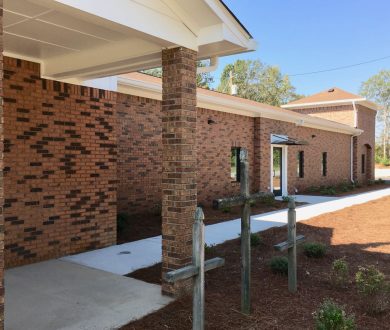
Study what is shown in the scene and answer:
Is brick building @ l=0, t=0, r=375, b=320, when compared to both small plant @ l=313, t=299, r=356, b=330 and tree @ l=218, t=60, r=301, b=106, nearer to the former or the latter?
small plant @ l=313, t=299, r=356, b=330

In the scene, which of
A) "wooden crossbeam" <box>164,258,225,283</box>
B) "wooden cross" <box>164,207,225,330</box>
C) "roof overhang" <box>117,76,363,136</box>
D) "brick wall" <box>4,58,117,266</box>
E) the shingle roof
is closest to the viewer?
"wooden crossbeam" <box>164,258,225,283</box>

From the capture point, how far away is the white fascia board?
3887 mm

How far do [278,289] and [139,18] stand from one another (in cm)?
391

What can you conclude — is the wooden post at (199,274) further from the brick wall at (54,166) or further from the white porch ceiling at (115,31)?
the brick wall at (54,166)

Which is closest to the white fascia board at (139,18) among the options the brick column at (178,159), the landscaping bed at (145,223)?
the brick column at (178,159)

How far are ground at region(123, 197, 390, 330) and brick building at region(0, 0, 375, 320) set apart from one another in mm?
680

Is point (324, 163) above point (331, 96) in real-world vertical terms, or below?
below

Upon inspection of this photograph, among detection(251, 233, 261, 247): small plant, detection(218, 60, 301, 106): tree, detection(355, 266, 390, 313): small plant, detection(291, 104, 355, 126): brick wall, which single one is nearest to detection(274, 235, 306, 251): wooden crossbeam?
detection(355, 266, 390, 313): small plant

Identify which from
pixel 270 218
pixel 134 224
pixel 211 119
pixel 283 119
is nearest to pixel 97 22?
pixel 134 224

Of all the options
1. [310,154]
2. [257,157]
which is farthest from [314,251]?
[310,154]

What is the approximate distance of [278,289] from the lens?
5352mm

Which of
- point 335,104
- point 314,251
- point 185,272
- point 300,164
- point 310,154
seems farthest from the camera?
point 335,104

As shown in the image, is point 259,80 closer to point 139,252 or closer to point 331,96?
point 331,96

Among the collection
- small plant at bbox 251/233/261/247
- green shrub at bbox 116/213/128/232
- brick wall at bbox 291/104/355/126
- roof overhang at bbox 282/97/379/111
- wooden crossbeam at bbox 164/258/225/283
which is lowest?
small plant at bbox 251/233/261/247
